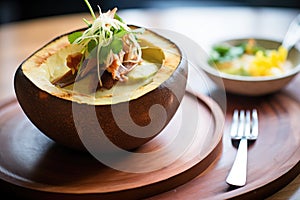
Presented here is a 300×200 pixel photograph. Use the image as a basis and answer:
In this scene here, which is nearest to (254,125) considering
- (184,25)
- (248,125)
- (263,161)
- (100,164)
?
(248,125)

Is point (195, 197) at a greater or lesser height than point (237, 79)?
lesser

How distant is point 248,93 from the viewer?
1.24 meters

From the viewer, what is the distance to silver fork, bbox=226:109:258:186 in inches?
36.1

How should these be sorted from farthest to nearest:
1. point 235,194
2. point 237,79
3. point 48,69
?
point 237,79 → point 48,69 → point 235,194

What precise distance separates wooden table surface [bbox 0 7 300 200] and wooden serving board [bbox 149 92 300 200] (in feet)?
1.36

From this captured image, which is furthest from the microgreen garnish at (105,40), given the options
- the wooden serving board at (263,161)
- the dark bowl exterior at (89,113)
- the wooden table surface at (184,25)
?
the wooden table surface at (184,25)

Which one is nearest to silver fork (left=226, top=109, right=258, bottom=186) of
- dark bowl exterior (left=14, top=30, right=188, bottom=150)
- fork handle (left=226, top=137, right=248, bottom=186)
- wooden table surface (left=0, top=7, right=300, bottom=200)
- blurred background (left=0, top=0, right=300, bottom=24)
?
fork handle (left=226, top=137, right=248, bottom=186)

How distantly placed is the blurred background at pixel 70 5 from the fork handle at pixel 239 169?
1404 millimetres

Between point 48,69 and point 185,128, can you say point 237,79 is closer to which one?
point 185,128

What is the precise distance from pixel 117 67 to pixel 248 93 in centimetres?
41

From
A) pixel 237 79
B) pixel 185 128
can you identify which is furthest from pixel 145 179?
pixel 237 79

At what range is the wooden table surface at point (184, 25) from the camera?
5.25ft

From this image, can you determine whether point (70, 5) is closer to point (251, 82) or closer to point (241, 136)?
point (251, 82)

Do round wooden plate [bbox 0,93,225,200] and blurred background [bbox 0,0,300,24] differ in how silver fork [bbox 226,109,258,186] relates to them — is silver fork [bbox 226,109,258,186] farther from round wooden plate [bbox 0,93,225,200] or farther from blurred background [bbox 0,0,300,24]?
blurred background [bbox 0,0,300,24]
